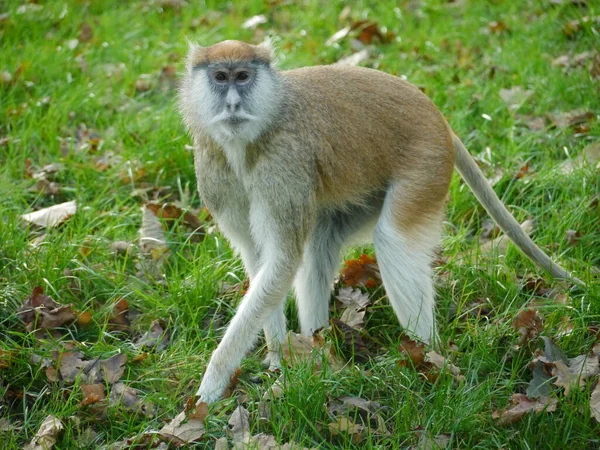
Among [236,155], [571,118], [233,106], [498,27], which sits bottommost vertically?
[571,118]

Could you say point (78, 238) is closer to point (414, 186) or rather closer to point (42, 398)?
point (42, 398)

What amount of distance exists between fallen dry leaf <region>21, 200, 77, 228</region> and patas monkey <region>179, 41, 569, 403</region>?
1257 millimetres

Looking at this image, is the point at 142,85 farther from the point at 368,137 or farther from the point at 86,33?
the point at 368,137

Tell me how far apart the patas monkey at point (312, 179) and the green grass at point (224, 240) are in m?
0.28

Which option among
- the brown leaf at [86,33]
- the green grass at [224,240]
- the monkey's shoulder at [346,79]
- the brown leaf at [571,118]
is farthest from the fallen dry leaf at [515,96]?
the brown leaf at [86,33]

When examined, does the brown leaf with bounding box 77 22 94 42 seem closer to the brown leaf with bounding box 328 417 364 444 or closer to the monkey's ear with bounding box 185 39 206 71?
the monkey's ear with bounding box 185 39 206 71

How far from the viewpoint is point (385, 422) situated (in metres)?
3.36

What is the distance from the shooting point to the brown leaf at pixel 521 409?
3.26 metres

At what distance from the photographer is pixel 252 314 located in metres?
3.68

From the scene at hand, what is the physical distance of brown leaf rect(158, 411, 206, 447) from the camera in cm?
329

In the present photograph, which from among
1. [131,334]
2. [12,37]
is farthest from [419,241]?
[12,37]

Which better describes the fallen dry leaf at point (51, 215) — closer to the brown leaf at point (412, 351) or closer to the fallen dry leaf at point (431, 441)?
the brown leaf at point (412, 351)

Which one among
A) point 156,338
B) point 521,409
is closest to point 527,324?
point 521,409

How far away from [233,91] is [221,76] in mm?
115
